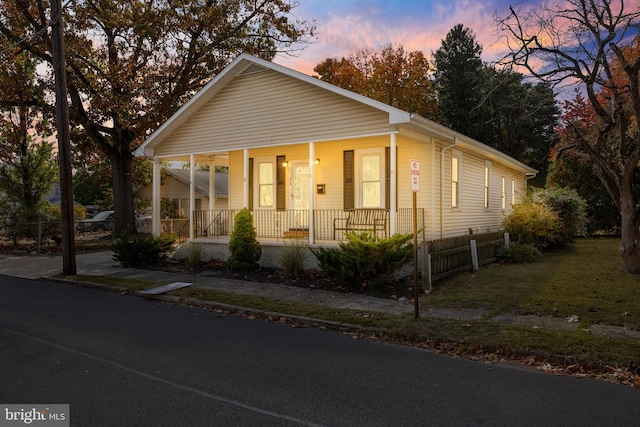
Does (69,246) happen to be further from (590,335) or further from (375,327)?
(590,335)

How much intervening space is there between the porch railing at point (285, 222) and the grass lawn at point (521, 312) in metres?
2.53

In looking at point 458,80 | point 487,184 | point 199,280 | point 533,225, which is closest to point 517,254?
point 533,225

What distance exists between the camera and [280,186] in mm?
15312

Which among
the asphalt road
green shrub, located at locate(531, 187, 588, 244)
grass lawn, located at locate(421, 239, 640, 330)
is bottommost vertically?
the asphalt road

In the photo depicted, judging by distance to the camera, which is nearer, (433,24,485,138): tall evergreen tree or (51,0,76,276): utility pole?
(51,0,76,276): utility pole

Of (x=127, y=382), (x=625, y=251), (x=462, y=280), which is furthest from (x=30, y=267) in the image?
(x=625, y=251)

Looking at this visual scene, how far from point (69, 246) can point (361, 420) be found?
11.4 metres

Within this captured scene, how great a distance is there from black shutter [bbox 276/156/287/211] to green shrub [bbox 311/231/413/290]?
543 centimetres

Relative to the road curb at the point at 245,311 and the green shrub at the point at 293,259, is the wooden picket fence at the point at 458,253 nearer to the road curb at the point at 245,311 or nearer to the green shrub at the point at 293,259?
the road curb at the point at 245,311

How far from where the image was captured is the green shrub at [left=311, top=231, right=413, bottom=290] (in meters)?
9.73

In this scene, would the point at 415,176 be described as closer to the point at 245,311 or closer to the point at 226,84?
the point at 245,311

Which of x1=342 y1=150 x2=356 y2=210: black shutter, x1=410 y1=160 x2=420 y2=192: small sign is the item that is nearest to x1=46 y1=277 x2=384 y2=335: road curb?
x1=410 y1=160 x2=420 y2=192: small sign

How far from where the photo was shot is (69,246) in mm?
12500

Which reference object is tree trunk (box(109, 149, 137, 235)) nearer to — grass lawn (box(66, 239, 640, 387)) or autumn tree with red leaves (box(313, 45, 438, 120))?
grass lawn (box(66, 239, 640, 387))
